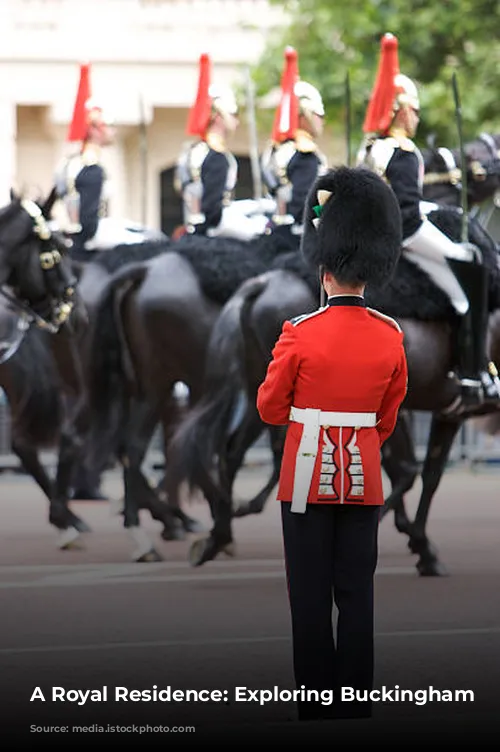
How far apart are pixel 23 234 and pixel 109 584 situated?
94.9 inches

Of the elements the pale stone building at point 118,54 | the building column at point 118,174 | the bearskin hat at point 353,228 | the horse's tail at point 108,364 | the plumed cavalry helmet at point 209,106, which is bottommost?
the building column at point 118,174

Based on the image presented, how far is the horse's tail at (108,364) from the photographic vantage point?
482 inches

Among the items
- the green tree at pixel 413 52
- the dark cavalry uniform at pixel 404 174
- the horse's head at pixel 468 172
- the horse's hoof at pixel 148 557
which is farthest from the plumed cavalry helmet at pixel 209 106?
the green tree at pixel 413 52

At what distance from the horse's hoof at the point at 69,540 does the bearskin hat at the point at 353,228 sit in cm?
586

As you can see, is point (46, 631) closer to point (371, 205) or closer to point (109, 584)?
point (109, 584)

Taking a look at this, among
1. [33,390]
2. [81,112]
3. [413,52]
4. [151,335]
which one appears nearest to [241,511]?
[151,335]

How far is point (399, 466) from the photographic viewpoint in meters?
11.9

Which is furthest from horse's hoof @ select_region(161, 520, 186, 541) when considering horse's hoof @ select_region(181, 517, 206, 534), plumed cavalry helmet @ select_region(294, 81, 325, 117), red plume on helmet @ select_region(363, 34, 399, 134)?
red plume on helmet @ select_region(363, 34, 399, 134)

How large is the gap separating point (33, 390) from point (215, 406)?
2534 millimetres

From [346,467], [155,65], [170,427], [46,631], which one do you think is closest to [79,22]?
[155,65]

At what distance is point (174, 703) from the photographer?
23.3ft

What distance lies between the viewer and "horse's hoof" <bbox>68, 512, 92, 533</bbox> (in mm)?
13188

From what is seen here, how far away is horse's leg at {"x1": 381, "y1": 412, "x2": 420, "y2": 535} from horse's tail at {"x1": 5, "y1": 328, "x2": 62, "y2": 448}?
2.56 m

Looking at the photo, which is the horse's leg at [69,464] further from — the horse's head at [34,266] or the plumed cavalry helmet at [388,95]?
the plumed cavalry helmet at [388,95]
